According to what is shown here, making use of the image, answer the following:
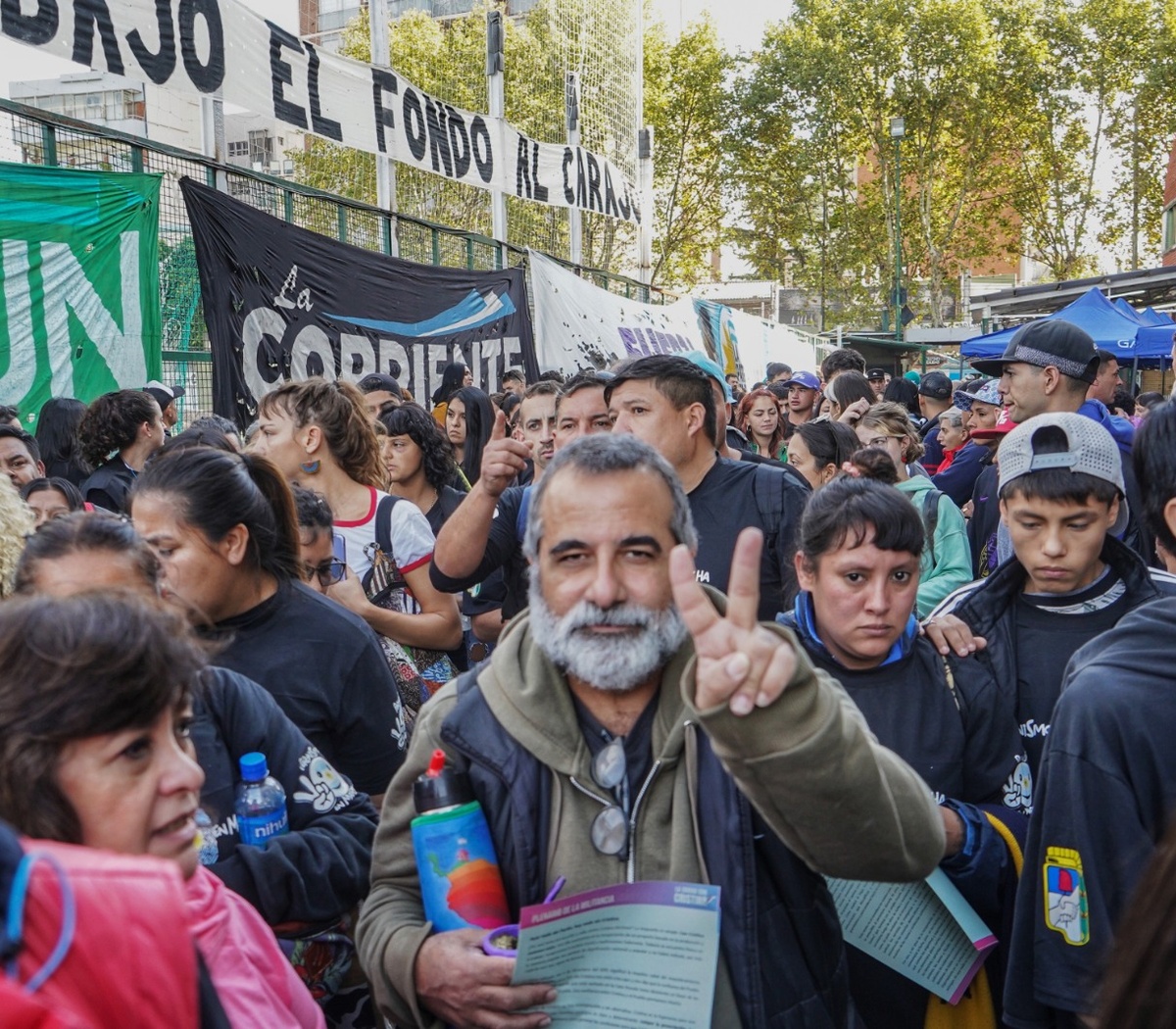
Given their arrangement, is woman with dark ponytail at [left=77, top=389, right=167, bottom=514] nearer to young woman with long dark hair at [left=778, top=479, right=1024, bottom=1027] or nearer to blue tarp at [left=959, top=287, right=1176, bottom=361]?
young woman with long dark hair at [left=778, top=479, right=1024, bottom=1027]

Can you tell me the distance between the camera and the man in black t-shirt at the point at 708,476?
3.81 metres

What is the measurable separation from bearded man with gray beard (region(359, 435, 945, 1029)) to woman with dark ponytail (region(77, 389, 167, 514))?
12.0 ft

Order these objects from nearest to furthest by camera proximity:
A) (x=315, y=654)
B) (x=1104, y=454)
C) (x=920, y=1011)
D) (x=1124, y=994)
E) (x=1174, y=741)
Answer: (x=1124, y=994), (x=1174, y=741), (x=920, y=1011), (x=315, y=654), (x=1104, y=454)

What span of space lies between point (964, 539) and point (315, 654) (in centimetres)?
278

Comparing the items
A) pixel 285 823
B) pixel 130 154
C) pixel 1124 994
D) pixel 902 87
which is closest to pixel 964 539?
pixel 285 823

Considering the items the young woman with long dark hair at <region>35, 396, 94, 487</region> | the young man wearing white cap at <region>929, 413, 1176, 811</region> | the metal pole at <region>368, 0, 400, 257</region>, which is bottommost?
the young man wearing white cap at <region>929, 413, 1176, 811</region>

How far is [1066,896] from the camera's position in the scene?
205cm

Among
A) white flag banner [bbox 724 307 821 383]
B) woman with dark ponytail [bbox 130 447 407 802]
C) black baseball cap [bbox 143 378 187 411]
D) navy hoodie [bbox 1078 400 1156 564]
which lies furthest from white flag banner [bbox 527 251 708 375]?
woman with dark ponytail [bbox 130 447 407 802]

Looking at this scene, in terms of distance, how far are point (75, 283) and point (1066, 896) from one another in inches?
256

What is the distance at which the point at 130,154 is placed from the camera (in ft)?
25.2

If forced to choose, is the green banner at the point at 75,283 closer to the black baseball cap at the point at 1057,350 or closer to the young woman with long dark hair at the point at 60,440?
the young woman with long dark hair at the point at 60,440

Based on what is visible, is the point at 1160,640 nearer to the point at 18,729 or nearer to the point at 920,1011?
the point at 920,1011

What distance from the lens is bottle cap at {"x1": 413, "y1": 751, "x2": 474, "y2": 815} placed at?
1915 millimetres

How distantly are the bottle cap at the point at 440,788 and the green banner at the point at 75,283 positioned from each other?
5.49m
